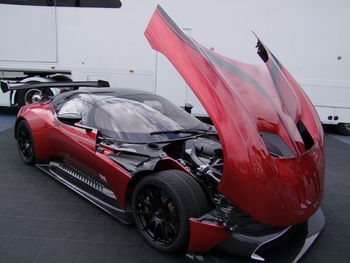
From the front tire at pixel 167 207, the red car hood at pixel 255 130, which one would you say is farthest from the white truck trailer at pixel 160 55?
the front tire at pixel 167 207

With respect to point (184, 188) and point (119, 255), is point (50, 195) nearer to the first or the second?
point (119, 255)

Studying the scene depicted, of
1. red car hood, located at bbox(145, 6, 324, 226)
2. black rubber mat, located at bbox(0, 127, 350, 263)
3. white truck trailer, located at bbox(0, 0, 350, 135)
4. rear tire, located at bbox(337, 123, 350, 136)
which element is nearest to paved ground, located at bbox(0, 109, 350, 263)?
black rubber mat, located at bbox(0, 127, 350, 263)

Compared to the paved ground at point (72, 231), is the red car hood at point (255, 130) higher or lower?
higher

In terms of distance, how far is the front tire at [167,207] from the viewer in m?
2.00

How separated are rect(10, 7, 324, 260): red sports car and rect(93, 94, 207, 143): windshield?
11mm

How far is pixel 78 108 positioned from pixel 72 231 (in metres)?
1.39

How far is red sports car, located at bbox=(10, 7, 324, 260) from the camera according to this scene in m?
1.91

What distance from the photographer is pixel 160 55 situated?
21.9 feet

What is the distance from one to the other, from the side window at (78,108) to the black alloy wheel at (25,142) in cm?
63

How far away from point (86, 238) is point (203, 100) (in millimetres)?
1481

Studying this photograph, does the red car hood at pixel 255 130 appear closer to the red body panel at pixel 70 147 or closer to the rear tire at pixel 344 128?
the red body panel at pixel 70 147

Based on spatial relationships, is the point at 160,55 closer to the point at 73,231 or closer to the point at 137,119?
the point at 137,119

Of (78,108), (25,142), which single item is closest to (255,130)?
(78,108)

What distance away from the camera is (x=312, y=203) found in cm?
203
